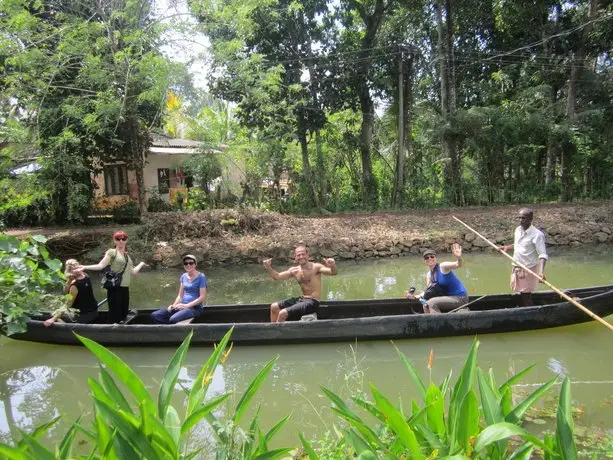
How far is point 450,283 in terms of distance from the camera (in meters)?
6.31

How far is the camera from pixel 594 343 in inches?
232

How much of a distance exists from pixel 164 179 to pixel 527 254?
1612 cm

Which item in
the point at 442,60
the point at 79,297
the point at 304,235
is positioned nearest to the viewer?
the point at 79,297

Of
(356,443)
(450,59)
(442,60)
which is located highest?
(450,59)

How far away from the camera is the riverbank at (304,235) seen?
483 inches

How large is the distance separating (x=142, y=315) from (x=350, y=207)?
11.3m

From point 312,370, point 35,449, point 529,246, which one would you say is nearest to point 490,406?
point 35,449

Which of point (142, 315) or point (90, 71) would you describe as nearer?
point (142, 315)

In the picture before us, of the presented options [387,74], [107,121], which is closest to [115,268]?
[107,121]

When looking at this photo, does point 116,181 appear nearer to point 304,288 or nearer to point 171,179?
point 171,179

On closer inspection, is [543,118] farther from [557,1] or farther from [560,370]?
[560,370]

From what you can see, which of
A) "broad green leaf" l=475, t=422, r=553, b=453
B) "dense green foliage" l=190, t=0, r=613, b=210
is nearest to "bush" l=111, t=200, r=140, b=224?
"dense green foliage" l=190, t=0, r=613, b=210

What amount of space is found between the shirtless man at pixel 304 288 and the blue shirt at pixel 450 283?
1.45 meters

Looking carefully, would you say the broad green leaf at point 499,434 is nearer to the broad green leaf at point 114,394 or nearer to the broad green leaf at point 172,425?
the broad green leaf at point 172,425
